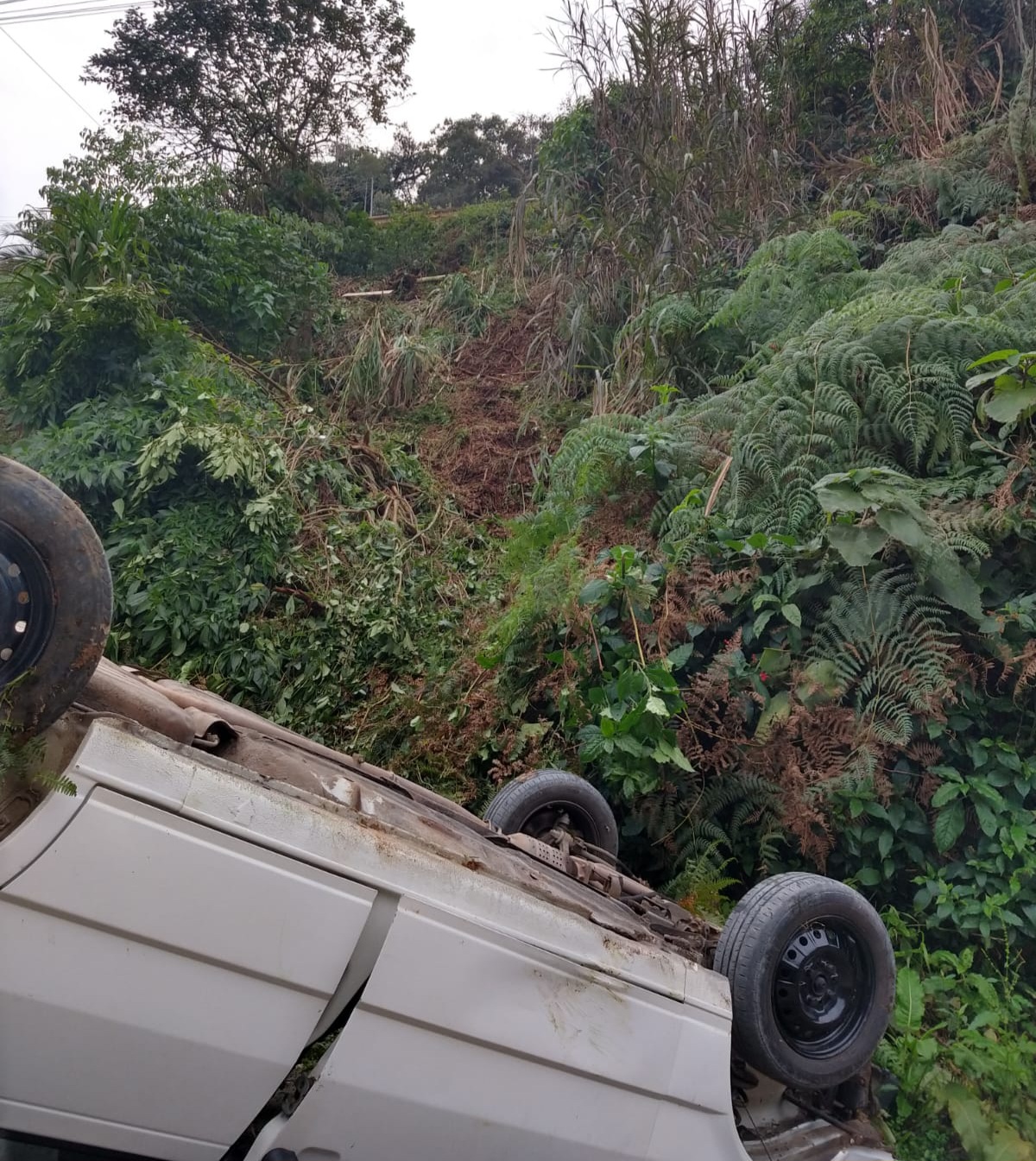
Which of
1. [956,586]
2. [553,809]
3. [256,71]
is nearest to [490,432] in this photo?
[256,71]

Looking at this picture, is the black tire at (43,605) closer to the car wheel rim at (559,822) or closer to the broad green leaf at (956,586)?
the car wheel rim at (559,822)

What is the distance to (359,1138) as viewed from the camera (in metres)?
1.87

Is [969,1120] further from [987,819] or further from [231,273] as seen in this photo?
[231,273]

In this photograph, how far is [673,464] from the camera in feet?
16.9

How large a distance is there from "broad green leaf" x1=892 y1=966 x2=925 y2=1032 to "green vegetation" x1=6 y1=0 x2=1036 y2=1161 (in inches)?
0.7

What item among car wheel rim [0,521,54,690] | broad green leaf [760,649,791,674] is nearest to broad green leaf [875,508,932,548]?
broad green leaf [760,649,791,674]

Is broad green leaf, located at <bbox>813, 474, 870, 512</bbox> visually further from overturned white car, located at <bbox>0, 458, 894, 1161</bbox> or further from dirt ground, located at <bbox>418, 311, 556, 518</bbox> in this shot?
dirt ground, located at <bbox>418, 311, 556, 518</bbox>

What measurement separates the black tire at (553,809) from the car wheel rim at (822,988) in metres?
1.23

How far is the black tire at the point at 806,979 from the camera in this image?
99.5 inches

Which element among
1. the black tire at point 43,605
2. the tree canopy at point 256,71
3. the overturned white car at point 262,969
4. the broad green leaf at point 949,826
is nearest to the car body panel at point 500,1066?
the overturned white car at point 262,969

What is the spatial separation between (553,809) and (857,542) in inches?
73.4

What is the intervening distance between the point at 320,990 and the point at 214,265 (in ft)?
25.8

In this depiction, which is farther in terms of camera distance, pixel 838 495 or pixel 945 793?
pixel 838 495

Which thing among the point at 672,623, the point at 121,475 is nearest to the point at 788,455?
the point at 672,623
